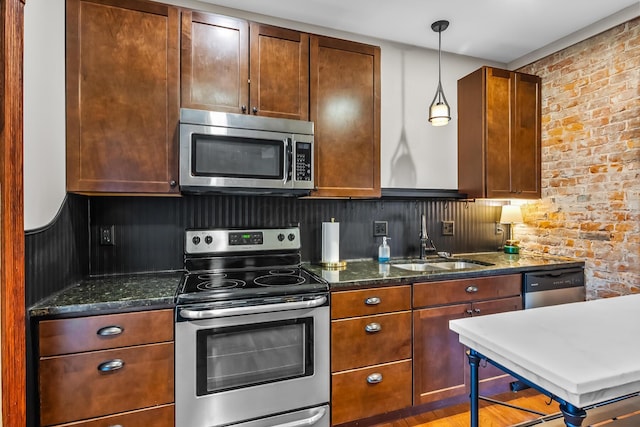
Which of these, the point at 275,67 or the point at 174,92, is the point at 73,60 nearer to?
the point at 174,92

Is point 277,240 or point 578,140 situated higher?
point 578,140

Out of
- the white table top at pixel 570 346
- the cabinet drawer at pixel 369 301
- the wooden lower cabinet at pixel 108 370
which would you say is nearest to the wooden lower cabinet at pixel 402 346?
the cabinet drawer at pixel 369 301

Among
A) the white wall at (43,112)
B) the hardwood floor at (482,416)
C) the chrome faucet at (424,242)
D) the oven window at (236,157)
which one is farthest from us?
the chrome faucet at (424,242)

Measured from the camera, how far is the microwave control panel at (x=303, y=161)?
6.39 feet

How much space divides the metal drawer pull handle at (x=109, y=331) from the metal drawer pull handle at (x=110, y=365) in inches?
4.6

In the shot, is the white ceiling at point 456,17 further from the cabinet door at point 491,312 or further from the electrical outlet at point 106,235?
the cabinet door at point 491,312

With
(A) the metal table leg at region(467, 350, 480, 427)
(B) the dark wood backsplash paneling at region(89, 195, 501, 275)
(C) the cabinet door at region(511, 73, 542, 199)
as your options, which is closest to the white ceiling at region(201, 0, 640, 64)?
(C) the cabinet door at region(511, 73, 542, 199)

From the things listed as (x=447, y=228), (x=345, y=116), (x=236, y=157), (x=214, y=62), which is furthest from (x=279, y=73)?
(x=447, y=228)

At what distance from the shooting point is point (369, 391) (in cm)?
189

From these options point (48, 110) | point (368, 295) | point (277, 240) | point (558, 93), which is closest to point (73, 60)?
point (48, 110)

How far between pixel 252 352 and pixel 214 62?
157 centimetres

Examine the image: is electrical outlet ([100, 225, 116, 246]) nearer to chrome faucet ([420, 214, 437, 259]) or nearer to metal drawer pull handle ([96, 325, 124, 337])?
metal drawer pull handle ([96, 325, 124, 337])

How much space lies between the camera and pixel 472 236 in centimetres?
291

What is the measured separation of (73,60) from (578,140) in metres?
3.28
